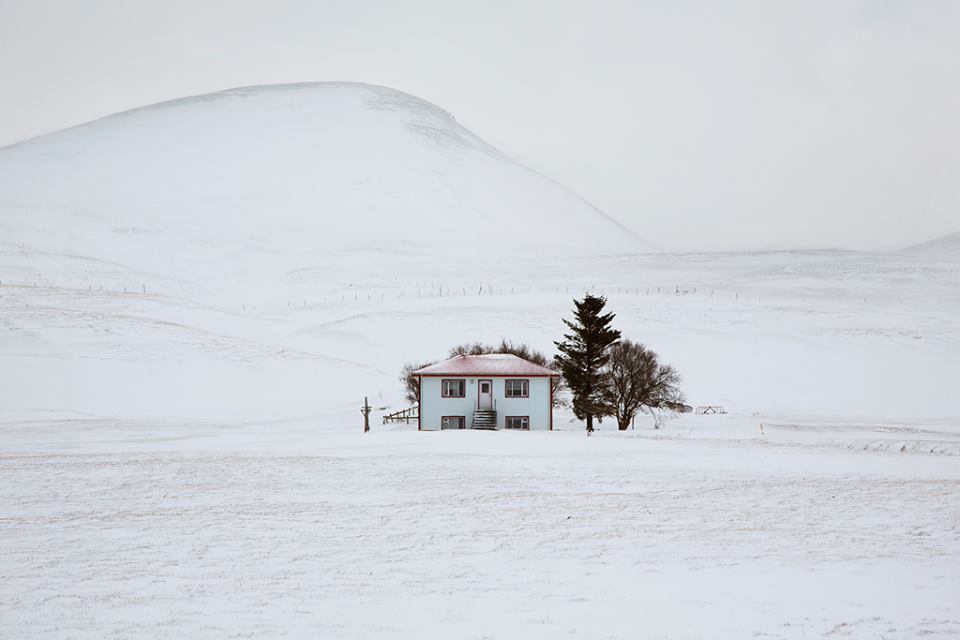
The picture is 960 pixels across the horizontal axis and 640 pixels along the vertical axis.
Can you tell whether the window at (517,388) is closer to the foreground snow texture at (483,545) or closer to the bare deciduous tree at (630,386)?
the bare deciduous tree at (630,386)

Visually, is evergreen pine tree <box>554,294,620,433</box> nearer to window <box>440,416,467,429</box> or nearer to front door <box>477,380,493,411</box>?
front door <box>477,380,493,411</box>

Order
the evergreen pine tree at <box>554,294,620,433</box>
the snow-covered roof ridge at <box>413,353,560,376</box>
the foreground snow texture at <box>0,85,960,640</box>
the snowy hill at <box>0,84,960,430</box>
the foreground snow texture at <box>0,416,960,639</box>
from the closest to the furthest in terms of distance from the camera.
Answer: the foreground snow texture at <box>0,416,960,639</box>, the foreground snow texture at <box>0,85,960,640</box>, the snow-covered roof ridge at <box>413,353,560,376</box>, the evergreen pine tree at <box>554,294,620,433</box>, the snowy hill at <box>0,84,960,430</box>

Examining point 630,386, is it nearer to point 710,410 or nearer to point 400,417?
point 710,410

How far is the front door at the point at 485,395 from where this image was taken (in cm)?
4566

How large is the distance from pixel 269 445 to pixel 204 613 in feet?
80.5

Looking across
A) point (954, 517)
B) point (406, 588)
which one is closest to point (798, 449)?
point (954, 517)

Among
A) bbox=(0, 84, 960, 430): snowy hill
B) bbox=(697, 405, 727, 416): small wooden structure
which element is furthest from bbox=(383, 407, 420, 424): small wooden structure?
bbox=(697, 405, 727, 416): small wooden structure

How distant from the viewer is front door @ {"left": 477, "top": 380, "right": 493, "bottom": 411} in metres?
45.7

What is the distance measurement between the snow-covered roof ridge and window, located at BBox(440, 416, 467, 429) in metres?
2.04

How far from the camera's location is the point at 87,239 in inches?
6058

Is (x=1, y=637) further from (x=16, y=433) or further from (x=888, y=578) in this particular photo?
(x=16, y=433)

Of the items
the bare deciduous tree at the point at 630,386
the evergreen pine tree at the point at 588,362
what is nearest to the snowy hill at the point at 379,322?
the bare deciduous tree at the point at 630,386

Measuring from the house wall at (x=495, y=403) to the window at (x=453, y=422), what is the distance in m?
0.14

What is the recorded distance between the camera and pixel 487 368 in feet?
151
